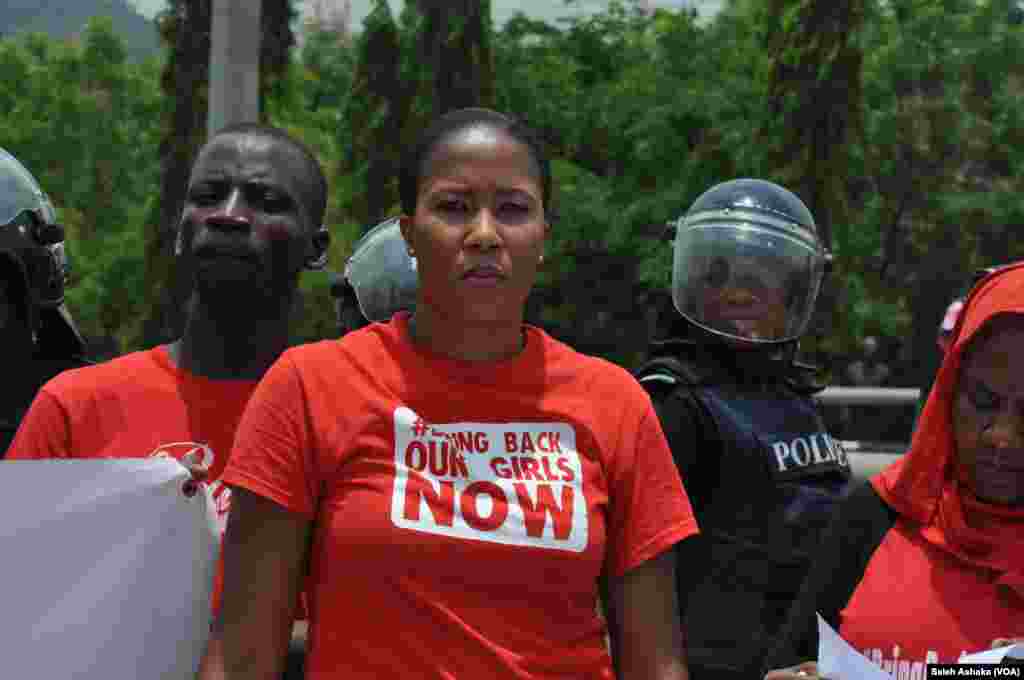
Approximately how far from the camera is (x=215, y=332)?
296cm

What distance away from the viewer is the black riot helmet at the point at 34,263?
3373 mm

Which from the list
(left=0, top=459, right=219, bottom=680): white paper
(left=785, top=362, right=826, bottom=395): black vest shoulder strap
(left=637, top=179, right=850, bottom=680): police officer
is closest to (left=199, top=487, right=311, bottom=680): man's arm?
(left=0, top=459, right=219, bottom=680): white paper

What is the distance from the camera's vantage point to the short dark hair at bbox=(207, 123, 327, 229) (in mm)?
3172

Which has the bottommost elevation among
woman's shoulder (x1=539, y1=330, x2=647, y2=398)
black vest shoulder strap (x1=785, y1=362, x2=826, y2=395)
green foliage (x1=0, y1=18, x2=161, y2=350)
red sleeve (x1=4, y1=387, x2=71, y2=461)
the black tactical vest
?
green foliage (x1=0, y1=18, x2=161, y2=350)

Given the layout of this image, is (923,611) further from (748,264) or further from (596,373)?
(748,264)

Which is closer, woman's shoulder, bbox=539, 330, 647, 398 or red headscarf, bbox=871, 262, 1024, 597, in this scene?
woman's shoulder, bbox=539, 330, 647, 398

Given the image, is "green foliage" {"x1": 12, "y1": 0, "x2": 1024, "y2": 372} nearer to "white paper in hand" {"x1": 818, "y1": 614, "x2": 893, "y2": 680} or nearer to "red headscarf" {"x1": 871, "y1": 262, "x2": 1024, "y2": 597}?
"red headscarf" {"x1": 871, "y1": 262, "x2": 1024, "y2": 597}

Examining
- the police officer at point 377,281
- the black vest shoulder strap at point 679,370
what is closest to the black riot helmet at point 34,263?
the police officer at point 377,281

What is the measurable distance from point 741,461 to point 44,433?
5.24 ft

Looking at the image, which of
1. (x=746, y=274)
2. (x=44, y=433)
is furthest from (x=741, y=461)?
(x=44, y=433)

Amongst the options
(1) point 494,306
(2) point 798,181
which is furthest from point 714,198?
(2) point 798,181

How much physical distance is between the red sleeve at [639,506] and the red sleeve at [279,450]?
46 centimetres

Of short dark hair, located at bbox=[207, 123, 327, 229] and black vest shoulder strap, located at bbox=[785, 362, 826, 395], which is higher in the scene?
short dark hair, located at bbox=[207, 123, 327, 229]

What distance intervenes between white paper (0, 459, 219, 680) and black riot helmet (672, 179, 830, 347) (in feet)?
5.88
